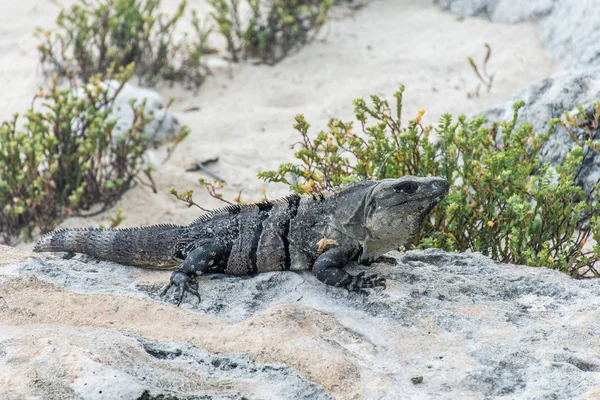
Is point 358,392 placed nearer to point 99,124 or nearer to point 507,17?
point 99,124

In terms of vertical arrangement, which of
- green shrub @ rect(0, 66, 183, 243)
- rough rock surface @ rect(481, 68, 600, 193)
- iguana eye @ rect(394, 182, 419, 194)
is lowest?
green shrub @ rect(0, 66, 183, 243)

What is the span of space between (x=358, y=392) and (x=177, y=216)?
4771 mm

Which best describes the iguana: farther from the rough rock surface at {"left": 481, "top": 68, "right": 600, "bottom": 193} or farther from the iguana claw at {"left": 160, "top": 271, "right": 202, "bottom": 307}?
the rough rock surface at {"left": 481, "top": 68, "right": 600, "bottom": 193}

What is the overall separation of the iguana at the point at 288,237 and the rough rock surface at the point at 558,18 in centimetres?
485

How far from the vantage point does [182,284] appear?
4027 mm

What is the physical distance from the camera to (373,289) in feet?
13.0

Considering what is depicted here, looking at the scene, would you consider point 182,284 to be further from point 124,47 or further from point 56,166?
point 124,47

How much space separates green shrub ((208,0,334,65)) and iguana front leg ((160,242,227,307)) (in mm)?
6648

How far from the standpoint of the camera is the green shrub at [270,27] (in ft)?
34.9

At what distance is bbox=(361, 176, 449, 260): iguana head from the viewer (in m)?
4.04

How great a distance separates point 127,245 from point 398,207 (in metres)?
1.50

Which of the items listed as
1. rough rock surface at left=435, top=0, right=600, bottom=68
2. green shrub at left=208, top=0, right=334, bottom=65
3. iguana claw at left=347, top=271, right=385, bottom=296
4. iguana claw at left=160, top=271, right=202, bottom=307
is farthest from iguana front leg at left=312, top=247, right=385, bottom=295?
green shrub at left=208, top=0, right=334, bottom=65

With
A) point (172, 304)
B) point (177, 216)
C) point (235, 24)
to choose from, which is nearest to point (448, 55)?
point (235, 24)

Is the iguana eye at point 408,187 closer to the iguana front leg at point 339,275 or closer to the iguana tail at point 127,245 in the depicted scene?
the iguana front leg at point 339,275
